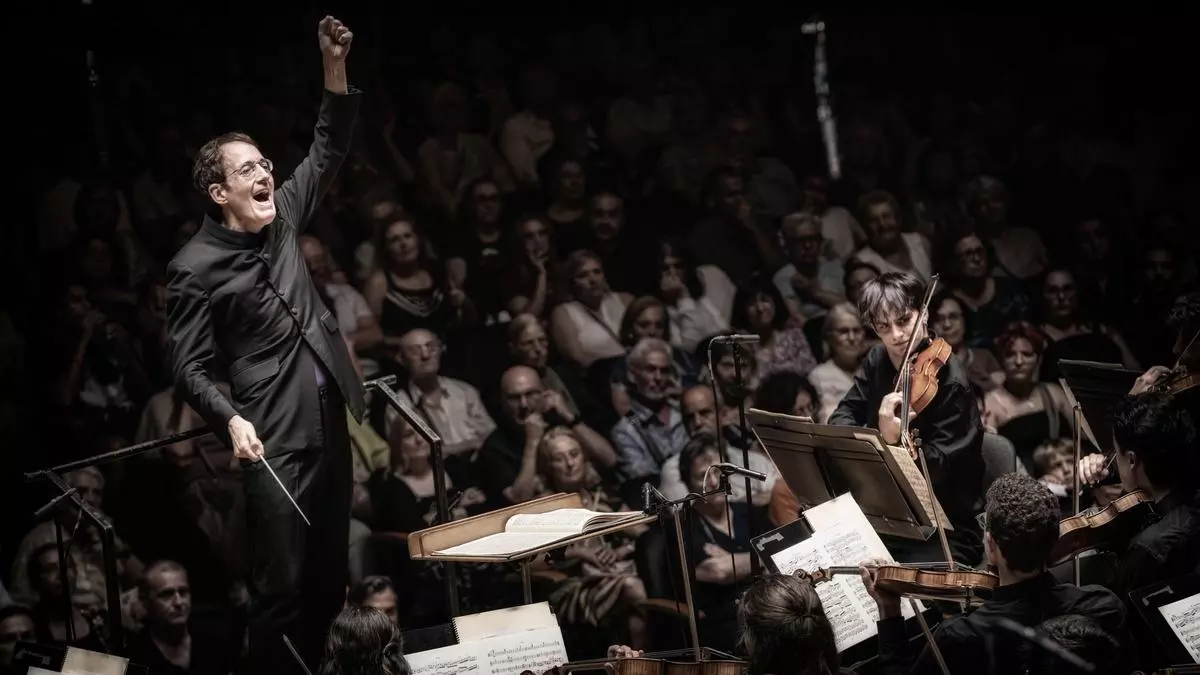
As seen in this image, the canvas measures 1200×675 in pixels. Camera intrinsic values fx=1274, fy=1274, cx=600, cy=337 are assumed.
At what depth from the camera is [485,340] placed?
6.29 metres

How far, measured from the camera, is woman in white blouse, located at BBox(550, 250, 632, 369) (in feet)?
20.9

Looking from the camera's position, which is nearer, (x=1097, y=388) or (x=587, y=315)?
(x=1097, y=388)

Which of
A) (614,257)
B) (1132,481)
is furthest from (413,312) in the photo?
(1132,481)

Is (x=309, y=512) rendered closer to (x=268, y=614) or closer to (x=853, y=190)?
(x=268, y=614)

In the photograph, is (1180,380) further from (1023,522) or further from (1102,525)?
(1023,522)

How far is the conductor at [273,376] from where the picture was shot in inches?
143

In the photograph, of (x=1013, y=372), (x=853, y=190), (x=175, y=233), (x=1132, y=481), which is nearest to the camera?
(x=1132, y=481)

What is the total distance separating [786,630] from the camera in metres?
2.69

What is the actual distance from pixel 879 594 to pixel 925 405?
1.09m

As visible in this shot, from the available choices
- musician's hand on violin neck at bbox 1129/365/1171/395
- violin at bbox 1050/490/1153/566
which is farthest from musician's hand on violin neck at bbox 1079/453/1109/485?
violin at bbox 1050/490/1153/566

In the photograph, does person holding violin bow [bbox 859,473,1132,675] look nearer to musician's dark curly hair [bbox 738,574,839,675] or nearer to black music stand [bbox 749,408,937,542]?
musician's dark curly hair [bbox 738,574,839,675]

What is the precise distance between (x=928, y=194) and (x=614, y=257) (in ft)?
6.10

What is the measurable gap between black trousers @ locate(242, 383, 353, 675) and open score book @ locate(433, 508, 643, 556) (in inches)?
18.0

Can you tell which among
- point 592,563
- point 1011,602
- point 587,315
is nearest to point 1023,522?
point 1011,602
